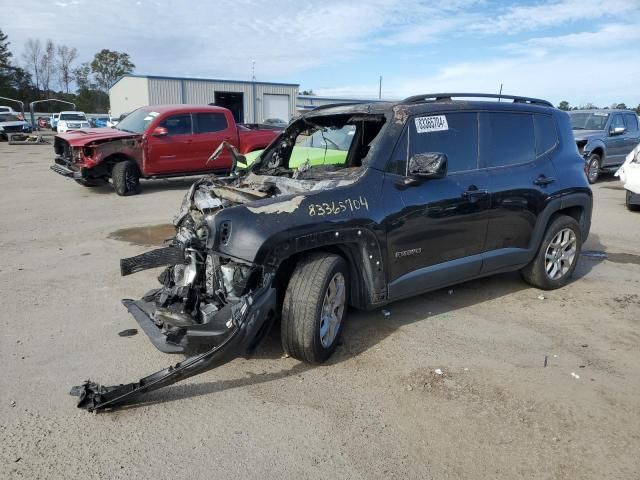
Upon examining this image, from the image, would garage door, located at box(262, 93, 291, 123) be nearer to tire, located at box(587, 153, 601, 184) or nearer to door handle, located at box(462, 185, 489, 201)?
tire, located at box(587, 153, 601, 184)

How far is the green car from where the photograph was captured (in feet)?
17.0

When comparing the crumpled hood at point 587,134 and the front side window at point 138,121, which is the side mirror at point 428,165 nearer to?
the front side window at point 138,121

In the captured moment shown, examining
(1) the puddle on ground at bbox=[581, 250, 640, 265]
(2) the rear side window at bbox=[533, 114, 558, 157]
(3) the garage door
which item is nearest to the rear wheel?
(1) the puddle on ground at bbox=[581, 250, 640, 265]

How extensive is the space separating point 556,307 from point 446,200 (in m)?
1.73

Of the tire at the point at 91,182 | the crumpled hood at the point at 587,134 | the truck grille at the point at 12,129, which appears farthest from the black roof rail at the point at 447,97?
the truck grille at the point at 12,129

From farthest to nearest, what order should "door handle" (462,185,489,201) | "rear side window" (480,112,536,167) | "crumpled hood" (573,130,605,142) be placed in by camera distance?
"crumpled hood" (573,130,605,142) < "rear side window" (480,112,536,167) < "door handle" (462,185,489,201)

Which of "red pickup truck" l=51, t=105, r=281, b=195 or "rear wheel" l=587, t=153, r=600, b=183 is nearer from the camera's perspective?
"red pickup truck" l=51, t=105, r=281, b=195

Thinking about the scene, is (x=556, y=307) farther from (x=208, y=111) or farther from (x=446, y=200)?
(x=208, y=111)

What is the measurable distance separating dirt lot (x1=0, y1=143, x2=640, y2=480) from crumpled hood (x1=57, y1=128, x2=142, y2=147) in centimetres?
564

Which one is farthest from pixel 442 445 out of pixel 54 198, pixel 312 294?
pixel 54 198

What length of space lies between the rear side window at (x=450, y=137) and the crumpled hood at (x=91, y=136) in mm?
8334

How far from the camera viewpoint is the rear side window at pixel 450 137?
4191 mm

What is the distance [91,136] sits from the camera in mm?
10844

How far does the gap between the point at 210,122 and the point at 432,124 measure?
28.8 feet
